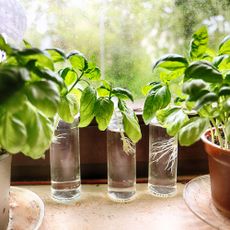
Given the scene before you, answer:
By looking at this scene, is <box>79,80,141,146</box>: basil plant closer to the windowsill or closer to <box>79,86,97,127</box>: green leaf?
<box>79,86,97,127</box>: green leaf

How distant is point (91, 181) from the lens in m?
0.93

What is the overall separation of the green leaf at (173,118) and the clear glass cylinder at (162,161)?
139mm

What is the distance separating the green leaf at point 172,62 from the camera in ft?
2.01

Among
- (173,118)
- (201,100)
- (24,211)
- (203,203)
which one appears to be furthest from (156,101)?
(24,211)

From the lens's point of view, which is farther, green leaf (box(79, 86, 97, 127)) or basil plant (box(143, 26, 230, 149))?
green leaf (box(79, 86, 97, 127))

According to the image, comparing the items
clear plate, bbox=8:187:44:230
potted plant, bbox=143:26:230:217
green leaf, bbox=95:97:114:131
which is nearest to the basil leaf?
potted plant, bbox=143:26:230:217

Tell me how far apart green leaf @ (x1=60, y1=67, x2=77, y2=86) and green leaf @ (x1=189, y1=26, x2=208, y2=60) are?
245 mm

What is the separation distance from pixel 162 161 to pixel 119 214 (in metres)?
0.18

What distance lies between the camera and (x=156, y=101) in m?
0.68

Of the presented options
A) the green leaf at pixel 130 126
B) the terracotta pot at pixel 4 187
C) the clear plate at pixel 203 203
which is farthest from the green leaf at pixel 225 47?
the terracotta pot at pixel 4 187

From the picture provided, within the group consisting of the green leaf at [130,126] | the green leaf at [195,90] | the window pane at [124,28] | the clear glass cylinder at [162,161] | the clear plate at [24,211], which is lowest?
the clear plate at [24,211]

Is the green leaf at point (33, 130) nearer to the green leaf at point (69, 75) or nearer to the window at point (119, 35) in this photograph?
the green leaf at point (69, 75)

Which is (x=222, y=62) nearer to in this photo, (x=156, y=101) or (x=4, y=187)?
(x=156, y=101)

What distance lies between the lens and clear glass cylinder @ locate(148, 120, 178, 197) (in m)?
0.85
